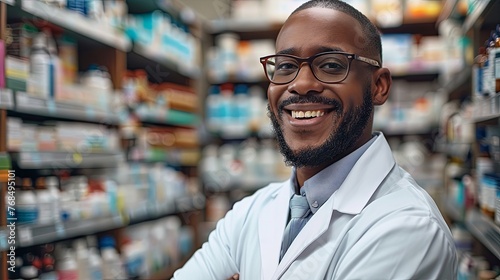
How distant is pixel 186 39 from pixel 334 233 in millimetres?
3064

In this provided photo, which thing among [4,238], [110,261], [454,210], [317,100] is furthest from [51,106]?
[454,210]

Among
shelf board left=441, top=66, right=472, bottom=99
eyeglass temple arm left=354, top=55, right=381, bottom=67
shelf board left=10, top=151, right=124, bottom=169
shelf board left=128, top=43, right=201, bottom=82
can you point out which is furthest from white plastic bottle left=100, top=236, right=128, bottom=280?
shelf board left=441, top=66, right=472, bottom=99

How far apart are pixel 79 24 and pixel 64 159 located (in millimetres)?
652

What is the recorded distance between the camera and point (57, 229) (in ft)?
7.63

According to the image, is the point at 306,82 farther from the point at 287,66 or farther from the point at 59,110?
the point at 59,110

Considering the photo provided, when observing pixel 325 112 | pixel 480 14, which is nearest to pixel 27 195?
pixel 325 112

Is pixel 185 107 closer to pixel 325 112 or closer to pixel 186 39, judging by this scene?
pixel 186 39

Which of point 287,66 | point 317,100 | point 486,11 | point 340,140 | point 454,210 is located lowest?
point 454,210

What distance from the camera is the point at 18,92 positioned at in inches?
82.4

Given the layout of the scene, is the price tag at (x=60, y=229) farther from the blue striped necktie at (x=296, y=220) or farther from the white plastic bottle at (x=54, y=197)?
the blue striped necktie at (x=296, y=220)

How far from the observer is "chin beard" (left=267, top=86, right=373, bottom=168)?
1479 mm

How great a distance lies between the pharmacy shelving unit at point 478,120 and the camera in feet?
6.33

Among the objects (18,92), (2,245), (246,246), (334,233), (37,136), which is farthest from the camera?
(37,136)

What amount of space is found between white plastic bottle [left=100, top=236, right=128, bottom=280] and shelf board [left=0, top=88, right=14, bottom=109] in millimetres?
1072
